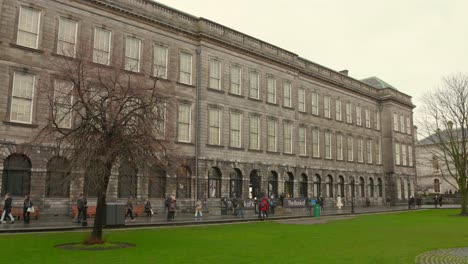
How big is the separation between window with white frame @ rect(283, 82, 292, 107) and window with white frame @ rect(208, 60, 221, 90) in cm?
977

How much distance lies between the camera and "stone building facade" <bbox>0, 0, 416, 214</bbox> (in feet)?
92.3

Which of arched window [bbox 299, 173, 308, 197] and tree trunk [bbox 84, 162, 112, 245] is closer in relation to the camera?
tree trunk [bbox 84, 162, 112, 245]

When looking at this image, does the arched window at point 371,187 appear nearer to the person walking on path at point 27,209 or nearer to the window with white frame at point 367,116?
the window with white frame at point 367,116

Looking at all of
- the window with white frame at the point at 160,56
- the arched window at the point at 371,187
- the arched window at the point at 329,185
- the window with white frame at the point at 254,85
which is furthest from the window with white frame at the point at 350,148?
the window with white frame at the point at 160,56

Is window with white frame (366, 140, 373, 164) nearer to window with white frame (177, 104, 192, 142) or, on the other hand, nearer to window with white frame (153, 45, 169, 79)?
window with white frame (177, 104, 192, 142)

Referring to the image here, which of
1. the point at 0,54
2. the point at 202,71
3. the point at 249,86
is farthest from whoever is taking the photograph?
the point at 249,86

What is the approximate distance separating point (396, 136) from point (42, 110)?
5157 cm

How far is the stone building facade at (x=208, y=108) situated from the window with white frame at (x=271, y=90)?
111mm

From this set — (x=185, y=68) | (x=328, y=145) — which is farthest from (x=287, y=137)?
(x=185, y=68)

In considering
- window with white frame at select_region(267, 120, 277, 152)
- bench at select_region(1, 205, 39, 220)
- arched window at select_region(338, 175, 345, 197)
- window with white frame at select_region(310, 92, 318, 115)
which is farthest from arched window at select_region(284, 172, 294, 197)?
bench at select_region(1, 205, 39, 220)

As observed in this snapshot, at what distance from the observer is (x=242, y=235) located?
793 inches

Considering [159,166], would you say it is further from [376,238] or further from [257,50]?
[257,50]

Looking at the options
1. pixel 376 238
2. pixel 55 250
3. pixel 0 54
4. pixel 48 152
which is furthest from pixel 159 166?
pixel 0 54

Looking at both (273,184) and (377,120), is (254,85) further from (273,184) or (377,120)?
(377,120)
